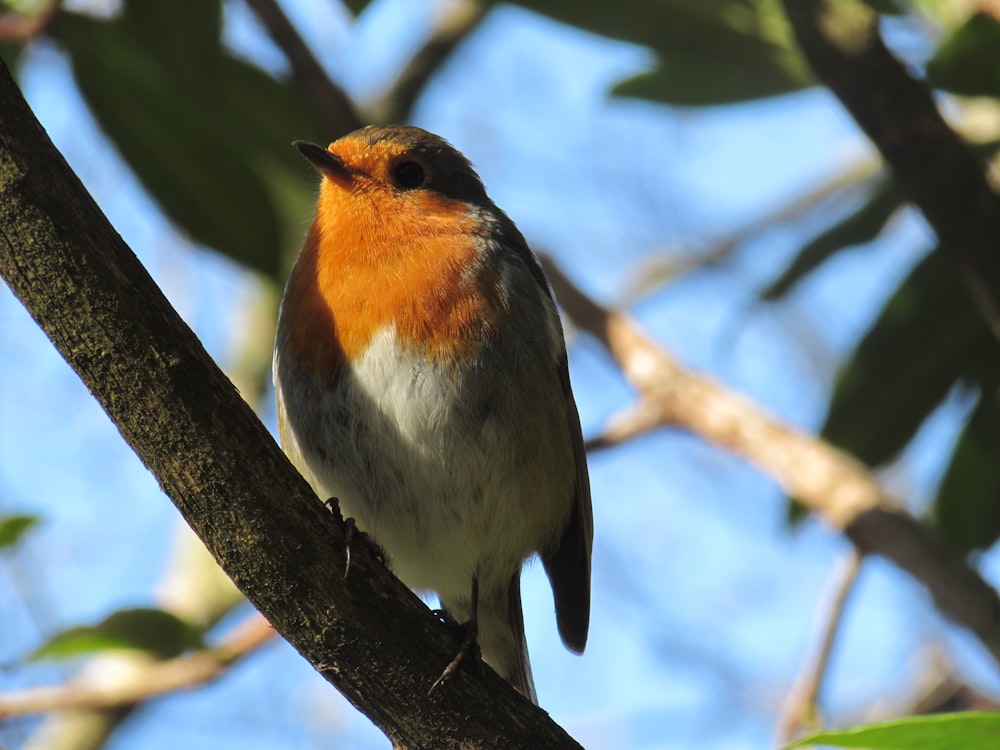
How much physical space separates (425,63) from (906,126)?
7.18 feet

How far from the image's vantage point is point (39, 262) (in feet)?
6.24

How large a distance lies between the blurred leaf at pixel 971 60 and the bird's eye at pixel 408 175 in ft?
5.19

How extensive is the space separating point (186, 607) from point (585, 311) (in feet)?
6.31

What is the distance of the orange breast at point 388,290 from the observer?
10.1ft

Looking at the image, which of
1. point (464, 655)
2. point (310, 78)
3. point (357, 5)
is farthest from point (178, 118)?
point (464, 655)

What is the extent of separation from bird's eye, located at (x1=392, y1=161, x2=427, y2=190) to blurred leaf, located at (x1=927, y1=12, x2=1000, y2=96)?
1.58 meters

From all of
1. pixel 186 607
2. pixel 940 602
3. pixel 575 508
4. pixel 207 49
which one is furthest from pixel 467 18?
pixel 940 602

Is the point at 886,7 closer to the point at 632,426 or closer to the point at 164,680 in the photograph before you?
the point at 632,426

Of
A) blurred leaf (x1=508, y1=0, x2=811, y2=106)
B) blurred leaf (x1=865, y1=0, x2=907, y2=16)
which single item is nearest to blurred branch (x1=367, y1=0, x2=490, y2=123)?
blurred leaf (x1=508, y1=0, x2=811, y2=106)

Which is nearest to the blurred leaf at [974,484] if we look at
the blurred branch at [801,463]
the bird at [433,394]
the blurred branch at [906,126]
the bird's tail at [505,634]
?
the blurred branch at [801,463]

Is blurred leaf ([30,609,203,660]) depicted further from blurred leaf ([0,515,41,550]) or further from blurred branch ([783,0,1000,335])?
blurred branch ([783,0,1000,335])

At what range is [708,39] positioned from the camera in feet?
13.0

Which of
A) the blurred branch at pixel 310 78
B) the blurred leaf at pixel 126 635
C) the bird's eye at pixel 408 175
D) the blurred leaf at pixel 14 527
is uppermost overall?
the blurred branch at pixel 310 78

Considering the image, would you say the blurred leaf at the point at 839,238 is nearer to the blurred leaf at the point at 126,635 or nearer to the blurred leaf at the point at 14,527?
the blurred leaf at the point at 126,635
